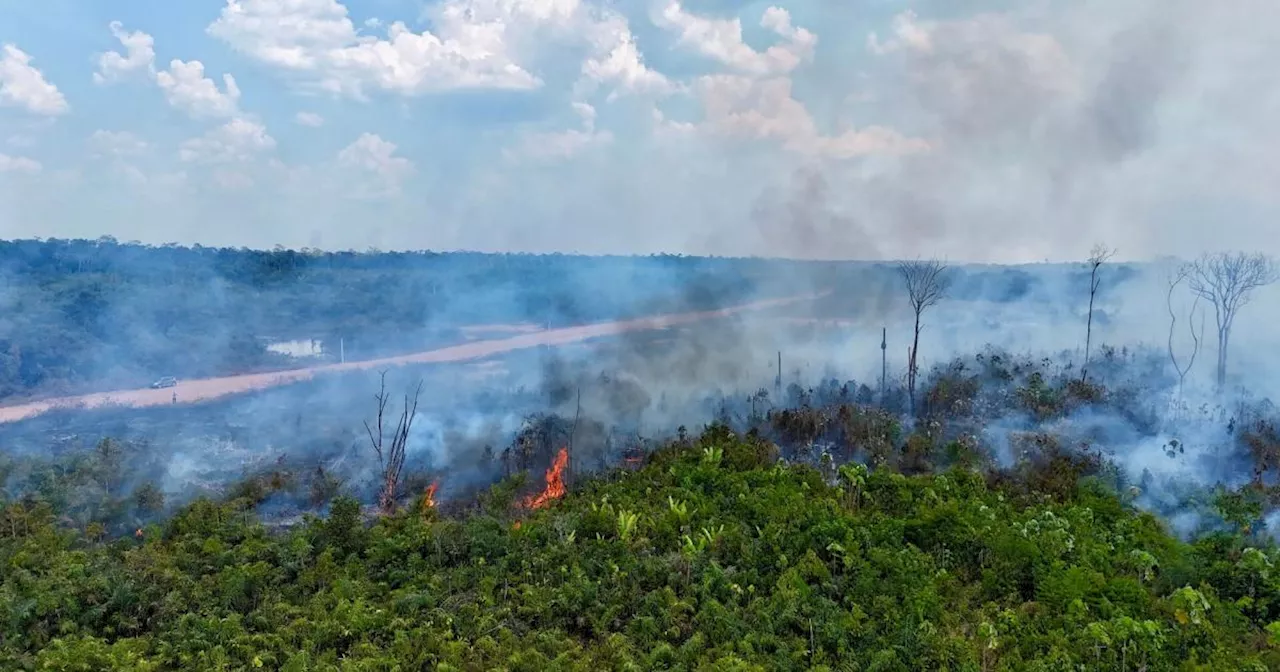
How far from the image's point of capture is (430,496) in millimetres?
14289

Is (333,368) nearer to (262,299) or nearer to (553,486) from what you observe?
(262,299)

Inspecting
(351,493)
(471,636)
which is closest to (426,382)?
(351,493)

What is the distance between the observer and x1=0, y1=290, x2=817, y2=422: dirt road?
22250 mm

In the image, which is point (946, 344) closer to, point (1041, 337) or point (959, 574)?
point (1041, 337)

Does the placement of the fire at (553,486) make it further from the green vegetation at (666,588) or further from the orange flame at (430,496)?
the orange flame at (430,496)

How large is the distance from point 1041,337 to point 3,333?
137ft

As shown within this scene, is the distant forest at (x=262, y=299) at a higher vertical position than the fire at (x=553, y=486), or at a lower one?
higher

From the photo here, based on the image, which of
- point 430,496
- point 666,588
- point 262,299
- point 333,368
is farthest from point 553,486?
point 262,299

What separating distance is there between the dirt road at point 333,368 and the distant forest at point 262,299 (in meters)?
0.98

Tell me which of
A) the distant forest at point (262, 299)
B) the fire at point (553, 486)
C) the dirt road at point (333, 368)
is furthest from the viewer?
the distant forest at point (262, 299)

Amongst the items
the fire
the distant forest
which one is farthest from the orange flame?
the distant forest

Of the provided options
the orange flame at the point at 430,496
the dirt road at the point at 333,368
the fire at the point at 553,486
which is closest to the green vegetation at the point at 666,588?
the orange flame at the point at 430,496

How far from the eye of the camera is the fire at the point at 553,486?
47.0ft

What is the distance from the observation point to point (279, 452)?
18281 mm
